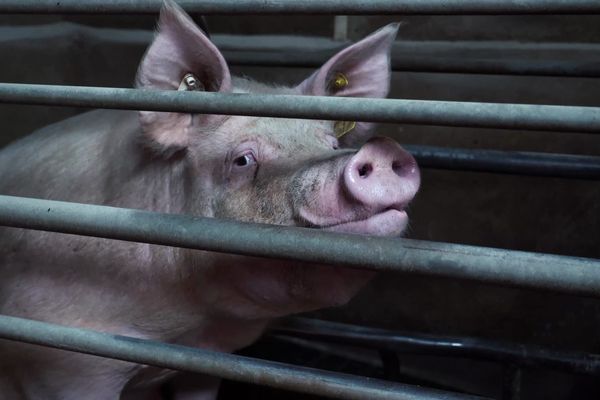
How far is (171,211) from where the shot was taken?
8.26 ft

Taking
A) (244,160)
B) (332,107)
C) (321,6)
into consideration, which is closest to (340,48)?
(244,160)

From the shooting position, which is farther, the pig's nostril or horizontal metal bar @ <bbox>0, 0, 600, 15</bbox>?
the pig's nostril

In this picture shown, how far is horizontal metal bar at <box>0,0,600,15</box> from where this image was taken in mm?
1458

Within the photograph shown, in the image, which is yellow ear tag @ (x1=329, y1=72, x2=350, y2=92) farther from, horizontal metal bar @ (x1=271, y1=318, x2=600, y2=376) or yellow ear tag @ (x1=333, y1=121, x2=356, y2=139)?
horizontal metal bar @ (x1=271, y1=318, x2=600, y2=376)

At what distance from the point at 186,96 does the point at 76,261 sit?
42.6 inches

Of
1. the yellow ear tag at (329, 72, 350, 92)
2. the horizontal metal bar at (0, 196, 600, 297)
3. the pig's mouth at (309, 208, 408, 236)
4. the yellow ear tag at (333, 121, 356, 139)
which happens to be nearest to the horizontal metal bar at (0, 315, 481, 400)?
the horizontal metal bar at (0, 196, 600, 297)

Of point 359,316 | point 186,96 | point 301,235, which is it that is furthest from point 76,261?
point 359,316

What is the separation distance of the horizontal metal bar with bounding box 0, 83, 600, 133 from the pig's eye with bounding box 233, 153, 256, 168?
2.01 ft

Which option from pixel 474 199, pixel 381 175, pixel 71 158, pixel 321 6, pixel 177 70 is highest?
pixel 321 6

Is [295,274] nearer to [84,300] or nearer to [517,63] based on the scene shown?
[84,300]

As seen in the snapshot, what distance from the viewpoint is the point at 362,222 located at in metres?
1.79

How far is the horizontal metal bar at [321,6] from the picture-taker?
4.78ft

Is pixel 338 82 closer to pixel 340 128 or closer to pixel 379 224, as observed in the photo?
pixel 340 128

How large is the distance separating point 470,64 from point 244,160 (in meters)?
1.13
